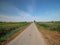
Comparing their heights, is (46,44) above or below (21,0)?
below

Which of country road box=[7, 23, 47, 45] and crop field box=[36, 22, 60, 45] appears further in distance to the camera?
crop field box=[36, 22, 60, 45]

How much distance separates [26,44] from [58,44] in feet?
6.20

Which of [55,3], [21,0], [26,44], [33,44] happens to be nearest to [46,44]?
[33,44]

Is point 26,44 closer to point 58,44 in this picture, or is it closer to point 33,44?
point 33,44

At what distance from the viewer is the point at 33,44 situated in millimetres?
5312

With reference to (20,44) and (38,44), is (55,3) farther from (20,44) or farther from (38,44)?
(20,44)

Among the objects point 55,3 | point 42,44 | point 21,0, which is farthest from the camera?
point 21,0

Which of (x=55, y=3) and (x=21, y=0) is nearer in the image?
(x=55, y=3)

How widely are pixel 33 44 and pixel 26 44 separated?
404 mm

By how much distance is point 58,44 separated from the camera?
5453 mm

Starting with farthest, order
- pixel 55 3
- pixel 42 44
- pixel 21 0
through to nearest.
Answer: pixel 21 0
pixel 55 3
pixel 42 44

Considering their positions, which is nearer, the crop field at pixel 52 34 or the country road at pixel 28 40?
the country road at pixel 28 40

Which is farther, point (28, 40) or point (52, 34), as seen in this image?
point (52, 34)

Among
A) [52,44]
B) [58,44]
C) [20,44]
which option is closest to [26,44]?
[20,44]
